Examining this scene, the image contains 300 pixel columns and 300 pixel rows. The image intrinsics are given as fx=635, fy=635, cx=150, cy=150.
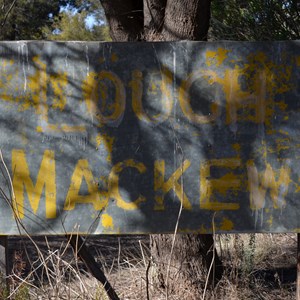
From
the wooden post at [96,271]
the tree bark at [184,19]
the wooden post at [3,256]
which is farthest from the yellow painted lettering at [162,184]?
the tree bark at [184,19]

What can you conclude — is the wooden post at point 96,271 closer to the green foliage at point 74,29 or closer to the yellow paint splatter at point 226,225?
the yellow paint splatter at point 226,225

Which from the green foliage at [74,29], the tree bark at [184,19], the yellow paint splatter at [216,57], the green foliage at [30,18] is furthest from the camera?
the green foliage at [74,29]

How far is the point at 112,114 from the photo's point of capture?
3.76 m

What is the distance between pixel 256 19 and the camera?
831 centimetres

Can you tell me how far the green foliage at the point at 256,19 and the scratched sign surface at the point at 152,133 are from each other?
13.1 feet

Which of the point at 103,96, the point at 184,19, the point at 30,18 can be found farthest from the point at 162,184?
the point at 30,18

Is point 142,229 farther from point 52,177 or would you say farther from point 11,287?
point 11,287

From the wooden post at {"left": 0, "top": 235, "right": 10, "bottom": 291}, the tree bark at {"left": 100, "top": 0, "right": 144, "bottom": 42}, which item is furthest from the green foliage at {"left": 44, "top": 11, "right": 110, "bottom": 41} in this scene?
the wooden post at {"left": 0, "top": 235, "right": 10, "bottom": 291}

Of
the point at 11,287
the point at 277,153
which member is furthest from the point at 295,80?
the point at 11,287

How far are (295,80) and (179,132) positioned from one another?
75cm

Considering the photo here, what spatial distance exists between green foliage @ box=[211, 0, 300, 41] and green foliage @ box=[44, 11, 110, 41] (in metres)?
15.1

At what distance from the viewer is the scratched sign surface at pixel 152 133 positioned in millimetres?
3750

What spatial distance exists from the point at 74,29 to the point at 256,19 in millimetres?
16342

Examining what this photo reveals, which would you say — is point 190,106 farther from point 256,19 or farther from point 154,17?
point 256,19
